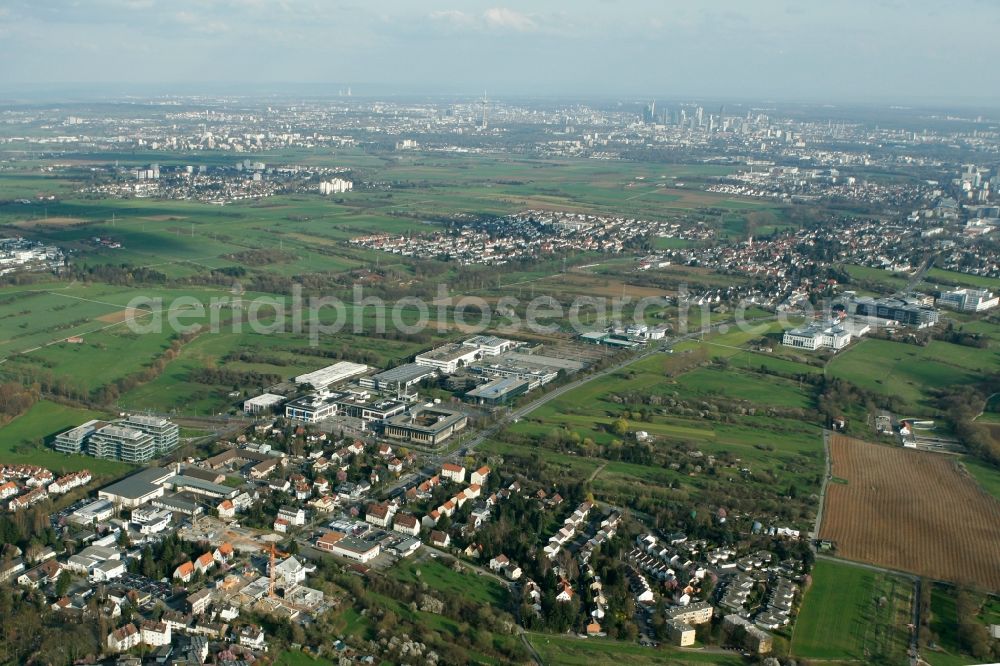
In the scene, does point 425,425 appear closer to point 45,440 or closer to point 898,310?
point 45,440

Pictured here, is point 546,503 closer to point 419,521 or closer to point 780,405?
point 419,521

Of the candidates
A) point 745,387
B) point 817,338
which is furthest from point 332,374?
point 817,338

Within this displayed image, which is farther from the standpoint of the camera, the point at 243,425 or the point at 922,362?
the point at 922,362

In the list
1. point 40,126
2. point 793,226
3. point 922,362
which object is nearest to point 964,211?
point 793,226

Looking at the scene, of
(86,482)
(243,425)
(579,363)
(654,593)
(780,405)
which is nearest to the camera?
(654,593)

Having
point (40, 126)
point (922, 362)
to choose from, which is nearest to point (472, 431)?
point (922, 362)

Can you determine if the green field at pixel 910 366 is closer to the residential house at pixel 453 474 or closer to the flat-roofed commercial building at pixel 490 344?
the flat-roofed commercial building at pixel 490 344

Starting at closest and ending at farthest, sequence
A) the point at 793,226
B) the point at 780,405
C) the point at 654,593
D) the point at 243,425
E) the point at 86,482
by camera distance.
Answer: the point at 654,593 < the point at 86,482 < the point at 243,425 < the point at 780,405 < the point at 793,226
